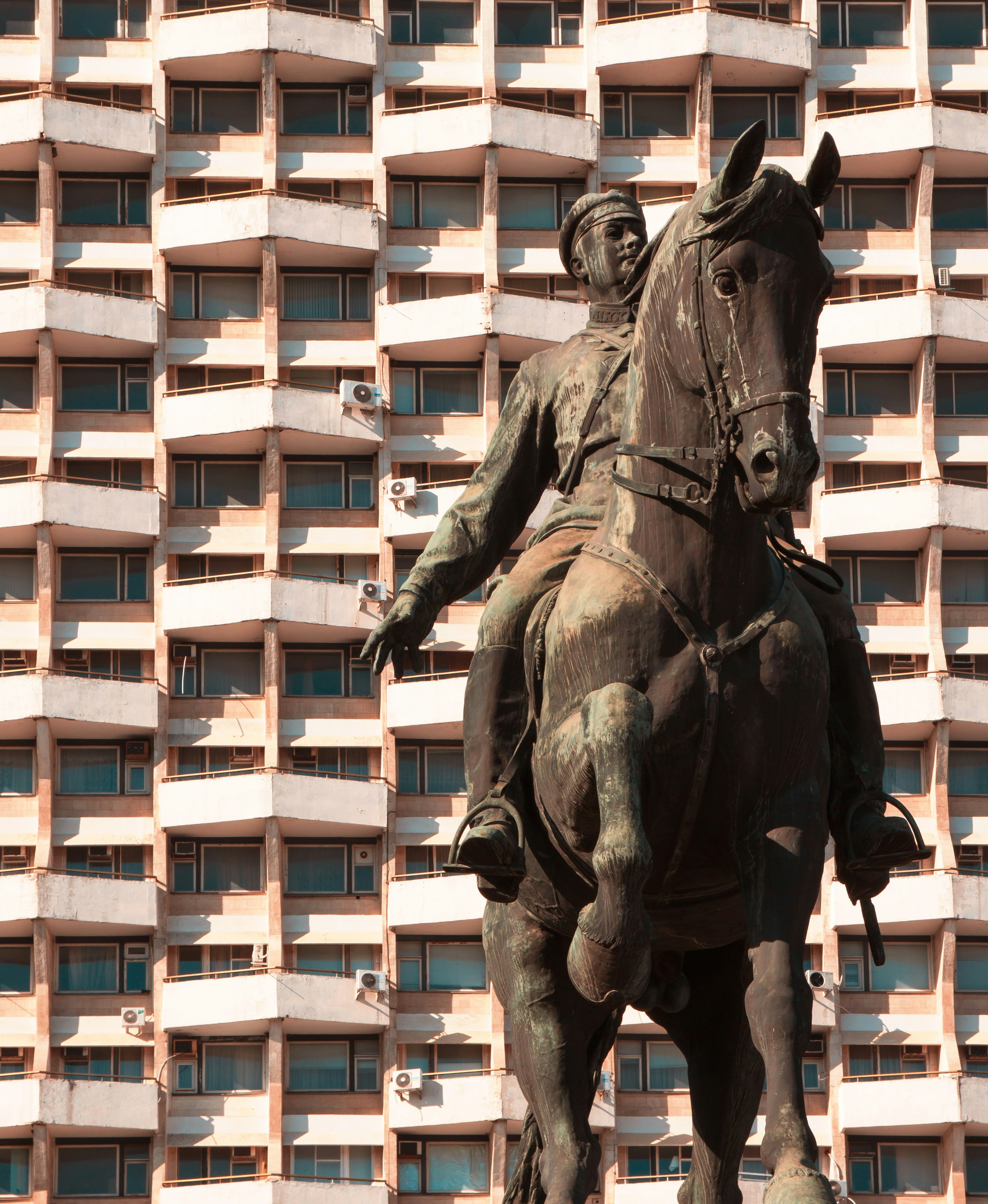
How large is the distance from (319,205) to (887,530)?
51.5ft

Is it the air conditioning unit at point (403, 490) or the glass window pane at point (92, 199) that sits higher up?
the glass window pane at point (92, 199)

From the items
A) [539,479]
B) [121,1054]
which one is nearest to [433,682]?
[121,1054]

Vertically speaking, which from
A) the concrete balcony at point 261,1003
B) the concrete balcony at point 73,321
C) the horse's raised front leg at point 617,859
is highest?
the concrete balcony at point 73,321

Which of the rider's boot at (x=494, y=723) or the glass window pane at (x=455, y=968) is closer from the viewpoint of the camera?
the rider's boot at (x=494, y=723)

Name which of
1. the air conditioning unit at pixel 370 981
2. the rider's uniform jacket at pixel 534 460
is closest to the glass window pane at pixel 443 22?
the air conditioning unit at pixel 370 981

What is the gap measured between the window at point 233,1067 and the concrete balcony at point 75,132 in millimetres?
21292

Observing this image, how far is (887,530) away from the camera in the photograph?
5691cm

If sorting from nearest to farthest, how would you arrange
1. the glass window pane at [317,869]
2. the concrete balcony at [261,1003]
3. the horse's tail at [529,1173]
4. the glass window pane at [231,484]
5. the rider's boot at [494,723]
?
1. the rider's boot at [494,723]
2. the horse's tail at [529,1173]
3. the concrete balcony at [261,1003]
4. the glass window pane at [317,869]
5. the glass window pane at [231,484]

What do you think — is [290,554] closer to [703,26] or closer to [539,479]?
[703,26]

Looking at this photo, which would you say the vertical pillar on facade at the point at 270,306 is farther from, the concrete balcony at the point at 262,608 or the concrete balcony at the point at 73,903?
the concrete balcony at the point at 73,903

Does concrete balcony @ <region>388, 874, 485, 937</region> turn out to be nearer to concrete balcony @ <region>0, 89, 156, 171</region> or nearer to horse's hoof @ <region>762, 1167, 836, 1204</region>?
concrete balcony @ <region>0, 89, 156, 171</region>

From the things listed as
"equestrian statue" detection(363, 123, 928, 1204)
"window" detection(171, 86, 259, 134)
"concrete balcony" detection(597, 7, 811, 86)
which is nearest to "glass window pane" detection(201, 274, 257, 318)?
"window" detection(171, 86, 259, 134)

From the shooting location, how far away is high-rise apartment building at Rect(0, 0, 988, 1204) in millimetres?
53156

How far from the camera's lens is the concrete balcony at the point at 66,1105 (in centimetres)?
5131
